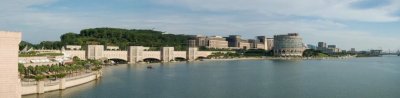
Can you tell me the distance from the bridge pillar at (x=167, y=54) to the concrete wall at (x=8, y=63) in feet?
208

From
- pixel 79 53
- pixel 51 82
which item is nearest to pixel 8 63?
pixel 51 82

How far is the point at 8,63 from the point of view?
53.6 ft

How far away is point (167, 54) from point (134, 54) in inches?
384

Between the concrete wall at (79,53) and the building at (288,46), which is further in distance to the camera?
the building at (288,46)

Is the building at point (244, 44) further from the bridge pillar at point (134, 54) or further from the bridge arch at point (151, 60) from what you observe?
the bridge pillar at point (134, 54)

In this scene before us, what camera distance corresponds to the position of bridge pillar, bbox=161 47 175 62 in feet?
263

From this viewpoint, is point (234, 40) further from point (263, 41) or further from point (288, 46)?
point (263, 41)

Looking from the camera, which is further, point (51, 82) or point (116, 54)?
point (116, 54)

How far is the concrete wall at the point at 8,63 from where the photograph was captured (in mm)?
16095

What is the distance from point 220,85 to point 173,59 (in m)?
49.4

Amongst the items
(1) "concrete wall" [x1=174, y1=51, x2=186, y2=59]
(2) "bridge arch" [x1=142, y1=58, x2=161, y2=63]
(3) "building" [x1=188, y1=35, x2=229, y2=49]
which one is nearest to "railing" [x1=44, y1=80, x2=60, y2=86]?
(2) "bridge arch" [x1=142, y1=58, x2=161, y2=63]

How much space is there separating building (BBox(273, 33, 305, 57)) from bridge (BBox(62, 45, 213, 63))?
171 feet

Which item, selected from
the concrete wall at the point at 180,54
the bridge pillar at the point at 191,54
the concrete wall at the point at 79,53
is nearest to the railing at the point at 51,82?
the concrete wall at the point at 79,53

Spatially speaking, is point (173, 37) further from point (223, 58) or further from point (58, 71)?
point (58, 71)
